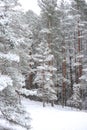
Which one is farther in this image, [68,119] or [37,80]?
[37,80]

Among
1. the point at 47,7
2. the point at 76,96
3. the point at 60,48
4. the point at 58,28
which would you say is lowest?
the point at 76,96

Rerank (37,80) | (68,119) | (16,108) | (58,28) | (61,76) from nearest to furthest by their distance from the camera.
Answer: (16,108)
(68,119)
(37,80)
(58,28)
(61,76)

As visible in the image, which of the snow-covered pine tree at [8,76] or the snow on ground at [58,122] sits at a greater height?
the snow-covered pine tree at [8,76]

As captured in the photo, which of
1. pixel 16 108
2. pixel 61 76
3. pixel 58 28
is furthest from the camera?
pixel 61 76

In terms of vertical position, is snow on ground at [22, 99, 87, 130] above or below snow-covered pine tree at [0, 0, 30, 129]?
below

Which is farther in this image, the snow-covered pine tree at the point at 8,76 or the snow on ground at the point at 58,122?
the snow on ground at the point at 58,122

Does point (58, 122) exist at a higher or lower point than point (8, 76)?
lower

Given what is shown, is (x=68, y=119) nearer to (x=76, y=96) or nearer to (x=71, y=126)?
(x=71, y=126)

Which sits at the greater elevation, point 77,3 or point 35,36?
point 77,3

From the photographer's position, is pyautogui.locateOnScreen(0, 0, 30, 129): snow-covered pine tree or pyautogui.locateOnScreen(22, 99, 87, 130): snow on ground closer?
pyautogui.locateOnScreen(0, 0, 30, 129): snow-covered pine tree

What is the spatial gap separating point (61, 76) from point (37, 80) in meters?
5.76

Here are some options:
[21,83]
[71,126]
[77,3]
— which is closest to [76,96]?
[77,3]

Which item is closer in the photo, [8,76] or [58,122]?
[8,76]

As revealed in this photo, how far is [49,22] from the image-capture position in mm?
32781
